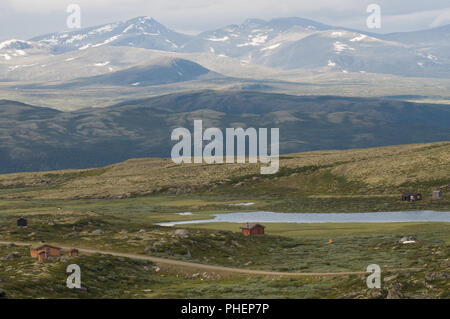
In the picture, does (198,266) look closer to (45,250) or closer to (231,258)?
(231,258)

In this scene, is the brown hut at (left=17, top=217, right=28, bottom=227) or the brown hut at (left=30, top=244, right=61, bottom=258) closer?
the brown hut at (left=30, top=244, right=61, bottom=258)

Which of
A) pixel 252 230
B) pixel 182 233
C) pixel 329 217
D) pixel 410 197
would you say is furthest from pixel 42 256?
pixel 410 197

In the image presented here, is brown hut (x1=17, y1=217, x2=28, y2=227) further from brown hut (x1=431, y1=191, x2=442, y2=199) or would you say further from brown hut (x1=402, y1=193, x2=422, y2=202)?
brown hut (x1=431, y1=191, x2=442, y2=199)

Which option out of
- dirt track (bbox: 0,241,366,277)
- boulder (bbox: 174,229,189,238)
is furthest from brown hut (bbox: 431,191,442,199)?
dirt track (bbox: 0,241,366,277)

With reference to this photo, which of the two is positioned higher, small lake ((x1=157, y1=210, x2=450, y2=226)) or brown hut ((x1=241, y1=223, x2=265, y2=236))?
brown hut ((x1=241, y1=223, x2=265, y2=236))

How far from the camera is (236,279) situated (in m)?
71.9

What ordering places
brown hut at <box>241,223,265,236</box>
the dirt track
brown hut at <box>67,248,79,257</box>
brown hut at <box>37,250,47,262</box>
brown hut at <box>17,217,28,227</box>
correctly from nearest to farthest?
the dirt track < brown hut at <box>37,250,47,262</box> < brown hut at <box>67,248,79,257</box> < brown hut at <box>241,223,265,236</box> < brown hut at <box>17,217,28,227</box>

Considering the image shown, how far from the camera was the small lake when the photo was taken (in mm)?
128000

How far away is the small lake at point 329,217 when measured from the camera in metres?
128

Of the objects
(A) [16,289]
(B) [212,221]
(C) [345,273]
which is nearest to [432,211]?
(B) [212,221]

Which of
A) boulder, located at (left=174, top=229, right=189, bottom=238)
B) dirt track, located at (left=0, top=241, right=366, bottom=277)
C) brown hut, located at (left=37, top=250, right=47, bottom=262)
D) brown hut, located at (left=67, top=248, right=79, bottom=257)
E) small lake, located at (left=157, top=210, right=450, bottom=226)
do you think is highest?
brown hut, located at (left=37, top=250, right=47, bottom=262)

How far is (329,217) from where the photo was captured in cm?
14000

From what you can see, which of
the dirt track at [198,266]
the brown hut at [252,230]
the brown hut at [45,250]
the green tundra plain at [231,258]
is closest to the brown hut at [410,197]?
the green tundra plain at [231,258]
